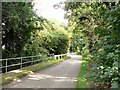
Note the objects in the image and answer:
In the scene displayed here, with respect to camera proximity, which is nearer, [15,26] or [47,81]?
[47,81]

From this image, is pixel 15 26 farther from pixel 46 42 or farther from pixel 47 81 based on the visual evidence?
pixel 46 42

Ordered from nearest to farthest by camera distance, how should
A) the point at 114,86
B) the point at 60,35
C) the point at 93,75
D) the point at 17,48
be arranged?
Answer: the point at 114,86 < the point at 93,75 < the point at 17,48 < the point at 60,35

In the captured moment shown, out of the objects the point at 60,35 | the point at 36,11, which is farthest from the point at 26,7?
the point at 60,35

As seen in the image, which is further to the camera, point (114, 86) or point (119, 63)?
point (119, 63)

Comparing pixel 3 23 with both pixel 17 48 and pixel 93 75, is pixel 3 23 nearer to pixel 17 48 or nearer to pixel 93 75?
pixel 17 48

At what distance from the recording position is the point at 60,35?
40.2 meters

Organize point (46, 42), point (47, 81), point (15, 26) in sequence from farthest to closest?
point (46, 42) → point (15, 26) → point (47, 81)

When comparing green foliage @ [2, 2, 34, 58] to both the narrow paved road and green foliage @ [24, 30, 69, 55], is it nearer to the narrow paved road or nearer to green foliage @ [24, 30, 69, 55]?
green foliage @ [24, 30, 69, 55]

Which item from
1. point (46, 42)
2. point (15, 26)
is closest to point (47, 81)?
point (15, 26)

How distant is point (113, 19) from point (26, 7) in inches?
392

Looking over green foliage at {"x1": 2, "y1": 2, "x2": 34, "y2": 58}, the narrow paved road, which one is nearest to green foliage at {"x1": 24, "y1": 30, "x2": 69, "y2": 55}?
green foliage at {"x1": 2, "y1": 2, "x2": 34, "y2": 58}

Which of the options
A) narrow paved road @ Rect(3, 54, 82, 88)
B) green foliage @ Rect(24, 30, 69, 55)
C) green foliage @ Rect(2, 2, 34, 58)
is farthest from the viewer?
green foliage @ Rect(24, 30, 69, 55)

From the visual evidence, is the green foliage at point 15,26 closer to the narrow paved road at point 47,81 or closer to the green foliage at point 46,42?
the green foliage at point 46,42

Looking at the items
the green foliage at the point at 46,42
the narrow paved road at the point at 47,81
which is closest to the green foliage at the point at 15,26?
the green foliage at the point at 46,42
